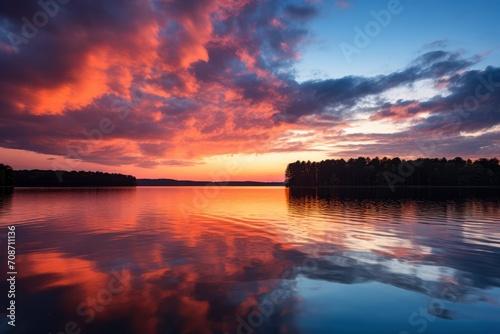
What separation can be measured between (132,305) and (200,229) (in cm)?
2186

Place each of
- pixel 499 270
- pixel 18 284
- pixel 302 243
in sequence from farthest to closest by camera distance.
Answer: pixel 302 243
pixel 499 270
pixel 18 284

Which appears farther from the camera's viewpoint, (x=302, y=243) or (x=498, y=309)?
(x=302, y=243)

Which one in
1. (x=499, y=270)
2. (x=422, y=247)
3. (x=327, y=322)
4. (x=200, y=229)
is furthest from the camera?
(x=200, y=229)

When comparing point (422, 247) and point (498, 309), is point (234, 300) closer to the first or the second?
point (498, 309)

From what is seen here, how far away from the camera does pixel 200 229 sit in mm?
33844

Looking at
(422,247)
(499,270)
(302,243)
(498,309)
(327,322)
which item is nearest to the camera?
(327,322)

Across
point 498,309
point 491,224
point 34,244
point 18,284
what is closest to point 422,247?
point 498,309

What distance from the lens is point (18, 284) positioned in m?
14.7

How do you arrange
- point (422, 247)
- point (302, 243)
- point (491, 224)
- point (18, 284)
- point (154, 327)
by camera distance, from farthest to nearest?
point (491, 224) < point (302, 243) < point (422, 247) < point (18, 284) < point (154, 327)

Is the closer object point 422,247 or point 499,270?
point 499,270

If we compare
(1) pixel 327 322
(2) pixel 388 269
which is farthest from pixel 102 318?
(2) pixel 388 269

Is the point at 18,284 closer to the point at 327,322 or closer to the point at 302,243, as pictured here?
the point at 327,322

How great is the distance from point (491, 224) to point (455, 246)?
1824 cm

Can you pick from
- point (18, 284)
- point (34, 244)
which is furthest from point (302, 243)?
point (34, 244)
